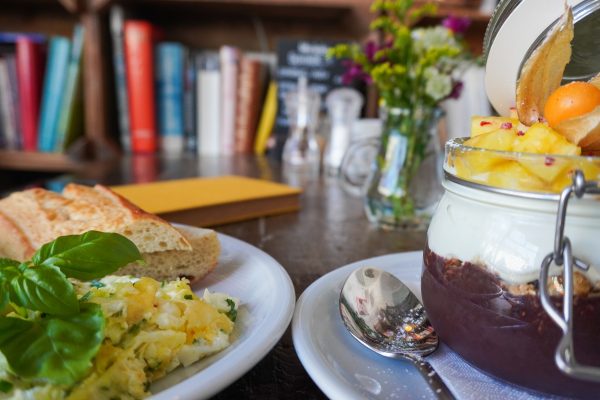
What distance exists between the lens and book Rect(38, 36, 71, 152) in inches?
77.4

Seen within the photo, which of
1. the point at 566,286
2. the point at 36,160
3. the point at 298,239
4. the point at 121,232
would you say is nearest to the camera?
the point at 566,286

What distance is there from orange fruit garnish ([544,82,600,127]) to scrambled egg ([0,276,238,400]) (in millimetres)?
328

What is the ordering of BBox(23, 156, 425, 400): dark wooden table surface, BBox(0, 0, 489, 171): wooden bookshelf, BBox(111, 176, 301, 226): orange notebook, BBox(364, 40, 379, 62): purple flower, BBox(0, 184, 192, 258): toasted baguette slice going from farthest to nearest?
1. BBox(0, 0, 489, 171): wooden bookshelf
2. BBox(364, 40, 379, 62): purple flower
3. BBox(111, 176, 301, 226): orange notebook
4. BBox(0, 184, 192, 258): toasted baguette slice
5. BBox(23, 156, 425, 400): dark wooden table surface

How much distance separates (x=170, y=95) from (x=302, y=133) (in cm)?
66

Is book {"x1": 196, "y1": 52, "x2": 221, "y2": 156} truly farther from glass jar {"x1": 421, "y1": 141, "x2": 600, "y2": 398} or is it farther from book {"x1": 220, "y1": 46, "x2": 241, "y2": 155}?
glass jar {"x1": 421, "y1": 141, "x2": 600, "y2": 398}

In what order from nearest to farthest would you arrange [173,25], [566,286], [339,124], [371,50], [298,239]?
[566,286]
[298,239]
[371,50]
[339,124]
[173,25]

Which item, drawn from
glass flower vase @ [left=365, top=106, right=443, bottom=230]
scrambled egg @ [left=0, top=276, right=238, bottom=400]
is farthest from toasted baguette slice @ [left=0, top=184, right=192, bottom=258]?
glass flower vase @ [left=365, top=106, right=443, bottom=230]

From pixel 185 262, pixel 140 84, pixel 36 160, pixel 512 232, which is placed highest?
pixel 140 84

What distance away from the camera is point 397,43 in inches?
36.7

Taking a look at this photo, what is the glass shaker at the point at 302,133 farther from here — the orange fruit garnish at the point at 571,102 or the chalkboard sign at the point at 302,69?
the orange fruit garnish at the point at 571,102

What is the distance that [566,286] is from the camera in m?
0.31

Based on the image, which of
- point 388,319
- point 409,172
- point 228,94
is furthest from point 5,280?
point 228,94

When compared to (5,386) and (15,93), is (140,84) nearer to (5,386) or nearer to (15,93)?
(15,93)

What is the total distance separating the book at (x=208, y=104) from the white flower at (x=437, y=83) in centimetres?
135
